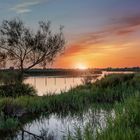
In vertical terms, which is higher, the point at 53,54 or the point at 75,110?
the point at 53,54

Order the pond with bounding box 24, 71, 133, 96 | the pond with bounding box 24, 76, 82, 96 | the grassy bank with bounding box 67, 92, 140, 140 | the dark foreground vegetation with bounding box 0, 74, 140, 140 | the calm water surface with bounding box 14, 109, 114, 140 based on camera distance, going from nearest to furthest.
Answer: the grassy bank with bounding box 67, 92, 140, 140 → the dark foreground vegetation with bounding box 0, 74, 140, 140 → the calm water surface with bounding box 14, 109, 114, 140 → the pond with bounding box 24, 71, 133, 96 → the pond with bounding box 24, 76, 82, 96

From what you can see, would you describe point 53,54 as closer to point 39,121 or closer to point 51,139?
point 39,121

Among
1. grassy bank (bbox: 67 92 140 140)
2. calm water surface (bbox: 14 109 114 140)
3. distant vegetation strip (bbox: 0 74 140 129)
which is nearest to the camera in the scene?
grassy bank (bbox: 67 92 140 140)

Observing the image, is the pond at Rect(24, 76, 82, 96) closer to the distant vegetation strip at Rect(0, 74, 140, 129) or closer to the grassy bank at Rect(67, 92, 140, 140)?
the distant vegetation strip at Rect(0, 74, 140, 129)

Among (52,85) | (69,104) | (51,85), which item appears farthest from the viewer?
(52,85)

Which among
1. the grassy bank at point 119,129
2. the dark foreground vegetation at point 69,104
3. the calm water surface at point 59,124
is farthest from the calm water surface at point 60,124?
the grassy bank at point 119,129

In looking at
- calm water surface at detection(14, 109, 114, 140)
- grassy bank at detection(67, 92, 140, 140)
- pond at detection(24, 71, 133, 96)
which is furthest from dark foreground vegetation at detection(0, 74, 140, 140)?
pond at detection(24, 71, 133, 96)

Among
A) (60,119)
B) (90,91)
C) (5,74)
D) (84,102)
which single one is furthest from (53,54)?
(60,119)

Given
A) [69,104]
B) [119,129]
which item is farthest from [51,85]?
[119,129]

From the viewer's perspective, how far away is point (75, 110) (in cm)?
2141

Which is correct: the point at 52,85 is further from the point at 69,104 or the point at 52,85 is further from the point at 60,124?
the point at 60,124

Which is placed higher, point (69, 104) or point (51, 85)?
point (69, 104)

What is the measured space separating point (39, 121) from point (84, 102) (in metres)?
6.58

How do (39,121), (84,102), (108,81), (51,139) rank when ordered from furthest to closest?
(108,81) → (84,102) → (39,121) → (51,139)
